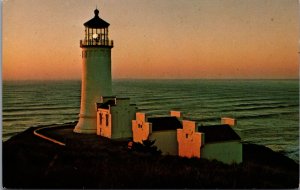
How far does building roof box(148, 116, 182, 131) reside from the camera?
13.9 meters

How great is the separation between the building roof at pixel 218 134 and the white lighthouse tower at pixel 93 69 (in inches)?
198

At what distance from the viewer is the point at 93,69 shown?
16188mm

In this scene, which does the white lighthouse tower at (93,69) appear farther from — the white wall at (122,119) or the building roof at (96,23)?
the white wall at (122,119)

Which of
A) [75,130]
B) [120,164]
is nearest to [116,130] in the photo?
[75,130]

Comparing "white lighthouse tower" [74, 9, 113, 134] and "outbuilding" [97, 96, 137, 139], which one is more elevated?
"white lighthouse tower" [74, 9, 113, 134]

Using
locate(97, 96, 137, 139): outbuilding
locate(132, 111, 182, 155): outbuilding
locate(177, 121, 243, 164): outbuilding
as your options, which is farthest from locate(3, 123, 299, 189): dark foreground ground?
locate(97, 96, 137, 139): outbuilding

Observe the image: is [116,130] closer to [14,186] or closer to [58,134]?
[58,134]

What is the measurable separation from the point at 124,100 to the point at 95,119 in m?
1.77

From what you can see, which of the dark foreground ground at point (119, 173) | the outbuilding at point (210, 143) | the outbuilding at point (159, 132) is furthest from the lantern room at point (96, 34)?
the dark foreground ground at point (119, 173)

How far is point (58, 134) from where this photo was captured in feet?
52.6

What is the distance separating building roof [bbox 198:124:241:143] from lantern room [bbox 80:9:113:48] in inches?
226

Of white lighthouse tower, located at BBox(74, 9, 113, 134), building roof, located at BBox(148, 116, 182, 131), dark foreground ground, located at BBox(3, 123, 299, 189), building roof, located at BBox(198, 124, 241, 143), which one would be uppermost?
white lighthouse tower, located at BBox(74, 9, 113, 134)

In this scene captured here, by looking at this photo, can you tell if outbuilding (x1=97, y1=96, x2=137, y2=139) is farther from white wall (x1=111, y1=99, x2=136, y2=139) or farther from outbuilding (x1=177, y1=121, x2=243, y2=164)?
outbuilding (x1=177, y1=121, x2=243, y2=164)

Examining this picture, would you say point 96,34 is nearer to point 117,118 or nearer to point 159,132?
point 117,118
